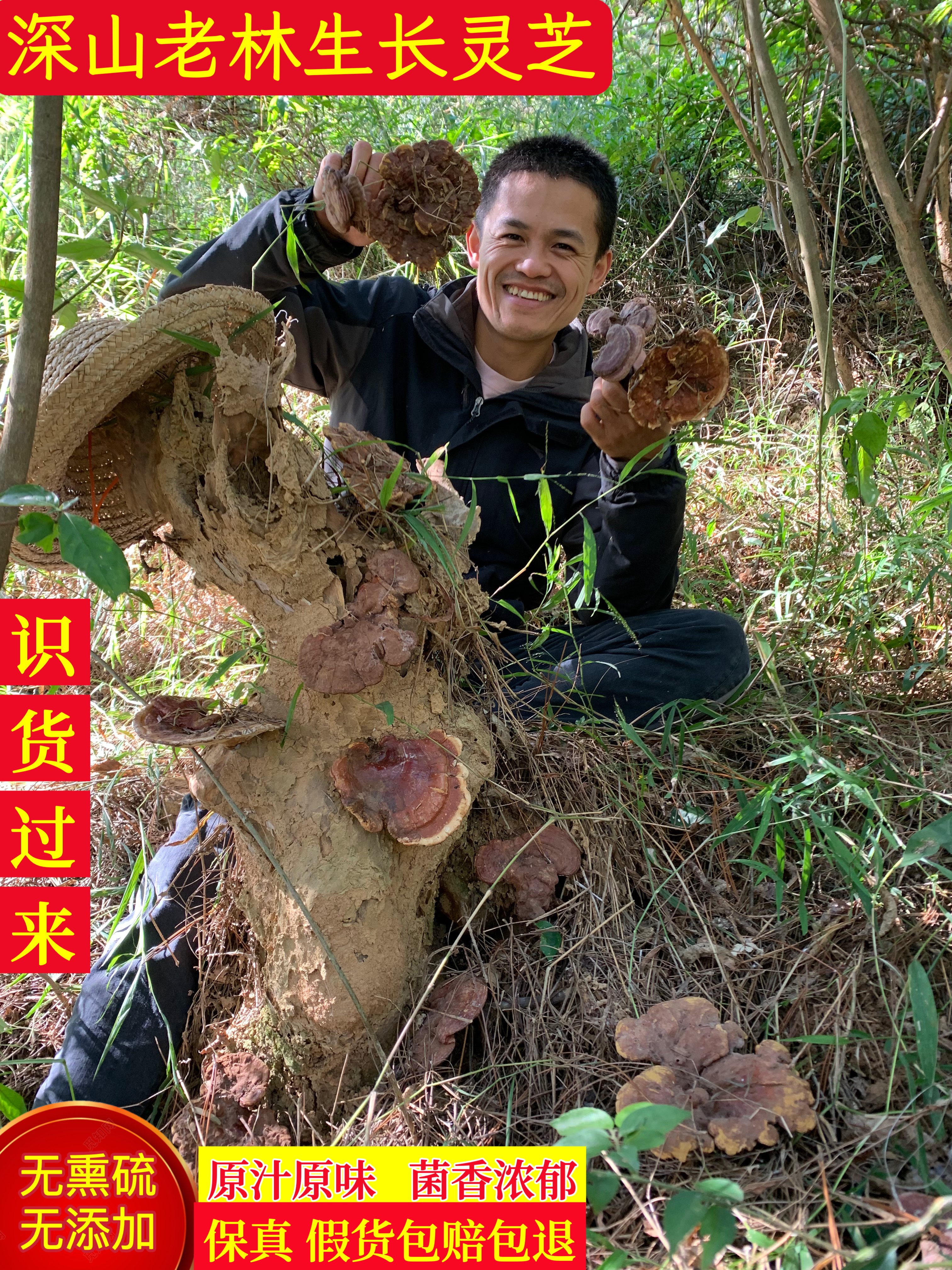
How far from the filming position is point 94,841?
96.4 inches

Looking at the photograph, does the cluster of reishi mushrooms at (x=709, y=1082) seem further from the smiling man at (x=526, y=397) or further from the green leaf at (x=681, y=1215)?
the smiling man at (x=526, y=397)

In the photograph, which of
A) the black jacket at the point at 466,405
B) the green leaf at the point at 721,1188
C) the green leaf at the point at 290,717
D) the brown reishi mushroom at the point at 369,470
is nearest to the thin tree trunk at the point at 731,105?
the black jacket at the point at 466,405

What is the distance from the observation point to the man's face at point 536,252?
2688mm

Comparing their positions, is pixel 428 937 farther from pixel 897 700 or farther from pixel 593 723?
pixel 897 700

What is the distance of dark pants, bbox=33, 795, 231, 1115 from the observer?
1.90 meters

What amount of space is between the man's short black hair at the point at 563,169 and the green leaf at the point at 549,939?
6.97 ft

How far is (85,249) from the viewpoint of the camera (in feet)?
3.76

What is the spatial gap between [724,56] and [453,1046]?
5.76 metres

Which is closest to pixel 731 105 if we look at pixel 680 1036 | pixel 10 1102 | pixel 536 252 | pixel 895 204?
pixel 895 204

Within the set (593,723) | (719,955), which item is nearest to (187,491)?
(593,723)

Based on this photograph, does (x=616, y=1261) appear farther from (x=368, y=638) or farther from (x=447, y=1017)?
(x=368, y=638)

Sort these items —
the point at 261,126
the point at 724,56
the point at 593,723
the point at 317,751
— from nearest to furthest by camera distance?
the point at 317,751, the point at 593,723, the point at 261,126, the point at 724,56

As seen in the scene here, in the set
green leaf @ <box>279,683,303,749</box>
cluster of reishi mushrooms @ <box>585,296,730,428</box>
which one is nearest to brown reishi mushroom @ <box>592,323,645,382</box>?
cluster of reishi mushrooms @ <box>585,296,730,428</box>

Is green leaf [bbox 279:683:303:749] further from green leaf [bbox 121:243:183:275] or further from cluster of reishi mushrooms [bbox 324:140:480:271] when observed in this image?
cluster of reishi mushrooms [bbox 324:140:480:271]
